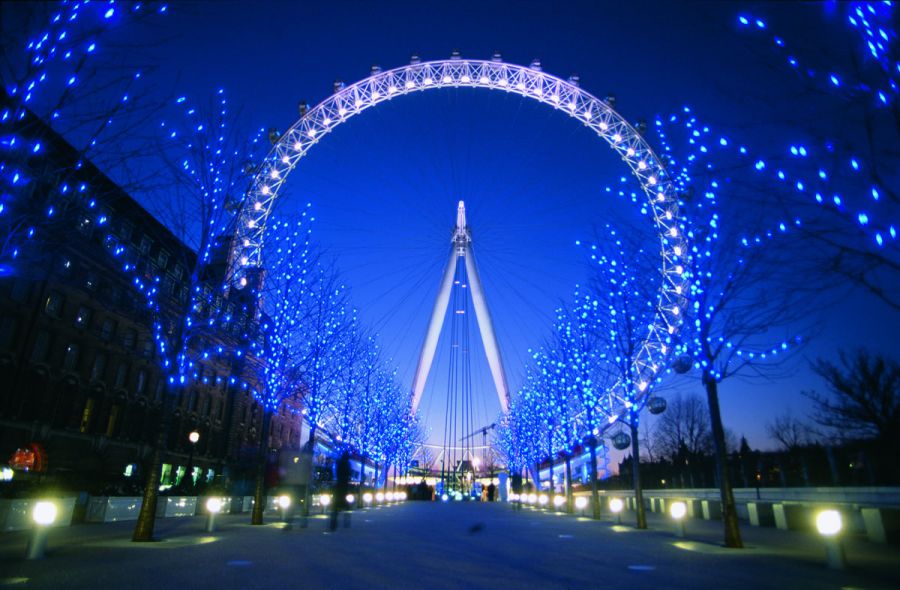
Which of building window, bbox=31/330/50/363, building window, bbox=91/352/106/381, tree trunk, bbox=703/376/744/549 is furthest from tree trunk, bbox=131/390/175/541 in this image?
building window, bbox=91/352/106/381

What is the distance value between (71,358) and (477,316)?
1464 inches

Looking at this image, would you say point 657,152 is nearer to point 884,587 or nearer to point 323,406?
point 323,406

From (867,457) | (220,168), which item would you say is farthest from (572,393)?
(220,168)

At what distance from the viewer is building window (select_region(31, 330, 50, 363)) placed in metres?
34.0

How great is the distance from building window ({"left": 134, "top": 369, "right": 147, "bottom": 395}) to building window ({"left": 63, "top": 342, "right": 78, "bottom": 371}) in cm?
724

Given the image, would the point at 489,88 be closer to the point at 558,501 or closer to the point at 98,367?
the point at 558,501

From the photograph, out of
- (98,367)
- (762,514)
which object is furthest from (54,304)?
(762,514)

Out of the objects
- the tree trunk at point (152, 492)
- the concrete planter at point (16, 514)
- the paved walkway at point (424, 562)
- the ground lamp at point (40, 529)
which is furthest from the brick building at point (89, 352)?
the ground lamp at point (40, 529)

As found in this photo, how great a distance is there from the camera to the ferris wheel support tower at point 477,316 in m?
60.1

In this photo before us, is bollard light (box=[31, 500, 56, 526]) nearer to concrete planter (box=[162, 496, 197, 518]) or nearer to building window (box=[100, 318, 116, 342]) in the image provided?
concrete planter (box=[162, 496, 197, 518])

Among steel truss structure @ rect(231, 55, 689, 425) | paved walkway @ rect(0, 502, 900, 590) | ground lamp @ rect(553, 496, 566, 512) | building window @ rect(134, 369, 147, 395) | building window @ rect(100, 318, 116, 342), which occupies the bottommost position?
paved walkway @ rect(0, 502, 900, 590)

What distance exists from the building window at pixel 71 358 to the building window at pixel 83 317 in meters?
1.42

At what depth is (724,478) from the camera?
14023 millimetres

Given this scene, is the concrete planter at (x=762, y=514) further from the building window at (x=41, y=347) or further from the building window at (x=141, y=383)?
the building window at (x=141, y=383)
